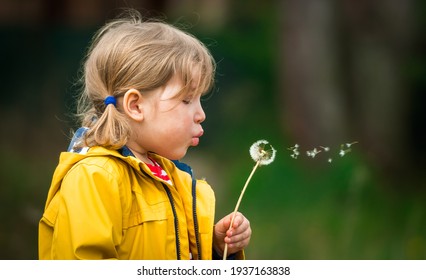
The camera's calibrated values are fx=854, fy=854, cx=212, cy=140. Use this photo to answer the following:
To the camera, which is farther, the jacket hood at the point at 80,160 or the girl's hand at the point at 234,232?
the girl's hand at the point at 234,232

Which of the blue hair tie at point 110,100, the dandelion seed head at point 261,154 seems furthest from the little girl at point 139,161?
the dandelion seed head at point 261,154

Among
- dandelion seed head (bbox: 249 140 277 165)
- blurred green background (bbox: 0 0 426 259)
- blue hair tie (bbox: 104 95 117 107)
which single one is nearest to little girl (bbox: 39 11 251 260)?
blue hair tie (bbox: 104 95 117 107)

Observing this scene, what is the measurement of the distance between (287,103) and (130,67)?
9.99ft

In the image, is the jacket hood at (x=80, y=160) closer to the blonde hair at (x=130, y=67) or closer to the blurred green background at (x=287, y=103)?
the blonde hair at (x=130, y=67)

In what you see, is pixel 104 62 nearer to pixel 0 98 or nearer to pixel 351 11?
pixel 0 98

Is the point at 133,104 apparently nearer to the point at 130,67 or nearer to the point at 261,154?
the point at 130,67

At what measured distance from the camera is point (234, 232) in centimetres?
237

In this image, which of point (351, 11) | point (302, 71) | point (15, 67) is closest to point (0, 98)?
point (15, 67)

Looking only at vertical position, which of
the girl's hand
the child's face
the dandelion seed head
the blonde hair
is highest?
the blonde hair

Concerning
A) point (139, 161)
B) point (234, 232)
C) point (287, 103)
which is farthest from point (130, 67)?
point (287, 103)

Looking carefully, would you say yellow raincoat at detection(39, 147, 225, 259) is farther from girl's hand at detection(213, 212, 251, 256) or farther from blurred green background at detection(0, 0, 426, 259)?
blurred green background at detection(0, 0, 426, 259)

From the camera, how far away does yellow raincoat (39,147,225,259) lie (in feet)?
6.83

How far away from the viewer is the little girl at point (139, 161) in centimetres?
212

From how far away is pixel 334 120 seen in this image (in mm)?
5145
